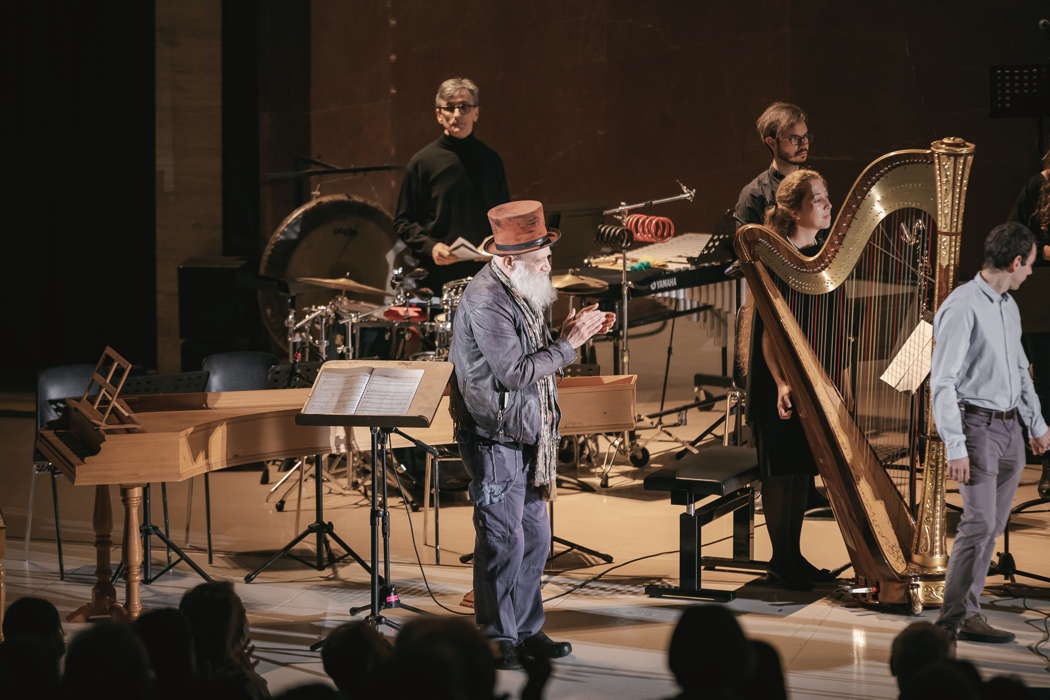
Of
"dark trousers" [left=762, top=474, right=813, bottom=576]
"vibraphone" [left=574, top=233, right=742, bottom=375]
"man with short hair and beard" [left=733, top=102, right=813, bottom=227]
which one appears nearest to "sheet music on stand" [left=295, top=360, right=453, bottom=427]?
"dark trousers" [left=762, top=474, right=813, bottom=576]

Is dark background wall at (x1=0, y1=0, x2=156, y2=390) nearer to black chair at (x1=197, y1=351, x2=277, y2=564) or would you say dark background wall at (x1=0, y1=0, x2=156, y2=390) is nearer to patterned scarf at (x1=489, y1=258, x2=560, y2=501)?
black chair at (x1=197, y1=351, x2=277, y2=564)

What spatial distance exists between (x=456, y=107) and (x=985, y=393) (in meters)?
4.03

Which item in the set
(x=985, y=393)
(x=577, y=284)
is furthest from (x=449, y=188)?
(x=985, y=393)

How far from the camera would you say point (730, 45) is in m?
12.1

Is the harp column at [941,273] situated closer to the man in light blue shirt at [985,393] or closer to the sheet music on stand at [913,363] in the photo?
the sheet music on stand at [913,363]

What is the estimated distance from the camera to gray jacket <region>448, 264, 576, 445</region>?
4.96 meters

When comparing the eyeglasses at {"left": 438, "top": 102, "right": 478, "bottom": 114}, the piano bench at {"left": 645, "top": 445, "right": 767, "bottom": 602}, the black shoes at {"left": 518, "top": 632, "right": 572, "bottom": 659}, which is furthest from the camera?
the eyeglasses at {"left": 438, "top": 102, "right": 478, "bottom": 114}

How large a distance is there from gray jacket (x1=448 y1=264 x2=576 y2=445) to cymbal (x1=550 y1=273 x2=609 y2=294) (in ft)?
10.5

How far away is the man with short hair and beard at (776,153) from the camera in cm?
728

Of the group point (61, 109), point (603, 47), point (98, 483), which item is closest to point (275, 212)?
point (61, 109)

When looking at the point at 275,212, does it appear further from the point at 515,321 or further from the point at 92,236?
the point at 515,321

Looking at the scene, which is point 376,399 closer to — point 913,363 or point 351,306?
point 913,363

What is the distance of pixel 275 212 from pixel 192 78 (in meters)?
1.34

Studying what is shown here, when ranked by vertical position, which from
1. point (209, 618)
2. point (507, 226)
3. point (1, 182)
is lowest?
point (209, 618)
